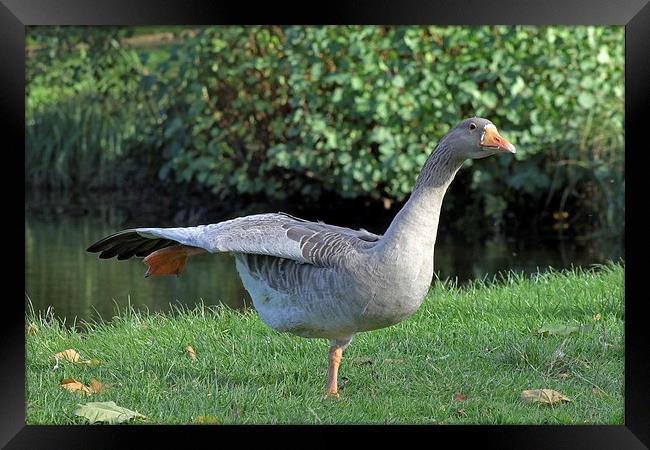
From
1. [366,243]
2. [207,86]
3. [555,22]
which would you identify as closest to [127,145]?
[207,86]

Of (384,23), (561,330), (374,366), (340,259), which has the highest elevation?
(384,23)

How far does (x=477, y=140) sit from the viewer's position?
4.38m

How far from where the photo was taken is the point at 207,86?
1202 centimetres

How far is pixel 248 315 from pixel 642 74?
3318mm

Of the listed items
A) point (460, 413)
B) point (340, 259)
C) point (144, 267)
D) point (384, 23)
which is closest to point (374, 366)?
point (460, 413)

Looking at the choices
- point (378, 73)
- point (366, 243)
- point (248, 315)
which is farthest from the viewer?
point (378, 73)

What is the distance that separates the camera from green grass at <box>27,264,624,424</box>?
4.72 meters

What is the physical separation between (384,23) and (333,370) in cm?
176

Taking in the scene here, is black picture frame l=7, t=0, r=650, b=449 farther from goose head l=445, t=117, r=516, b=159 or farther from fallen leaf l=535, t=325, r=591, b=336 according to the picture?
fallen leaf l=535, t=325, r=591, b=336

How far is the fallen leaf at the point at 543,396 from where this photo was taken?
484 cm

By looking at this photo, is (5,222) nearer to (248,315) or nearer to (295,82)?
(248,315)

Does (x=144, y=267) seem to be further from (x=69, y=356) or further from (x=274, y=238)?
(x=274, y=238)

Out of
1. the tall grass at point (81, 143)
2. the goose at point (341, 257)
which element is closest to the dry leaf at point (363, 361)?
the goose at point (341, 257)

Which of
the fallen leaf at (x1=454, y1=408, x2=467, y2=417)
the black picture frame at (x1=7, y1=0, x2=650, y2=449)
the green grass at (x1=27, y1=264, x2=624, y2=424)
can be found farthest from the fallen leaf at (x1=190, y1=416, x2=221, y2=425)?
the fallen leaf at (x1=454, y1=408, x2=467, y2=417)
